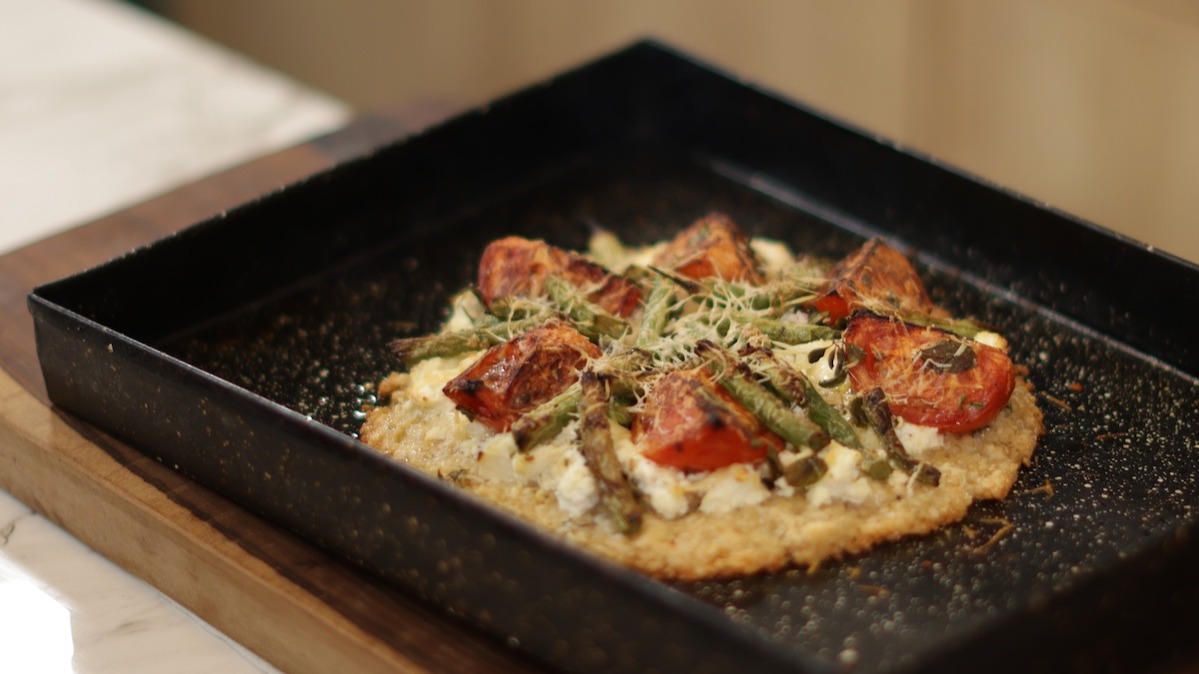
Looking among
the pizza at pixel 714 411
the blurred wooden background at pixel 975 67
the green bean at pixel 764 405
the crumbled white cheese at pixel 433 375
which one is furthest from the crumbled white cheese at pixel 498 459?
the blurred wooden background at pixel 975 67

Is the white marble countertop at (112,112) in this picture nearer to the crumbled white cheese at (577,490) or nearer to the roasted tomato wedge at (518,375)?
the roasted tomato wedge at (518,375)

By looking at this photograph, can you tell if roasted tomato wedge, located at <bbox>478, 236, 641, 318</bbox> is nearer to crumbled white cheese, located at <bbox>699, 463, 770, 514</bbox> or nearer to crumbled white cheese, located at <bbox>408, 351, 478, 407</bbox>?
crumbled white cheese, located at <bbox>408, 351, 478, 407</bbox>

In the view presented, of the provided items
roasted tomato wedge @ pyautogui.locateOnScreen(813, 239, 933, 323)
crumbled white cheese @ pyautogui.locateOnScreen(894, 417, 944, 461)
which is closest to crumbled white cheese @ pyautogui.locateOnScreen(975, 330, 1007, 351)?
roasted tomato wedge @ pyautogui.locateOnScreen(813, 239, 933, 323)

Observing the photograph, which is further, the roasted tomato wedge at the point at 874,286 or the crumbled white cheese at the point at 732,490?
the roasted tomato wedge at the point at 874,286

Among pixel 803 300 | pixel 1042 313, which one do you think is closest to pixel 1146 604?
pixel 803 300

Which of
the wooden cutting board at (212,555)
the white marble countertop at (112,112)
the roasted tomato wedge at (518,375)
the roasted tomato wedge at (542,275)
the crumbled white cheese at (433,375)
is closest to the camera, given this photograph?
the wooden cutting board at (212,555)
